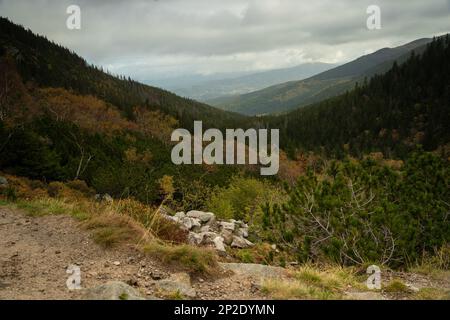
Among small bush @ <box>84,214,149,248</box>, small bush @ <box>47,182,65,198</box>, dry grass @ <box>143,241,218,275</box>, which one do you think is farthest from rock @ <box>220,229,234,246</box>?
small bush @ <box>47,182,65,198</box>

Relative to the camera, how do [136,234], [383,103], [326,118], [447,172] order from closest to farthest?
[136,234]
[447,172]
[383,103]
[326,118]

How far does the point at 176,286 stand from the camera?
471 centimetres

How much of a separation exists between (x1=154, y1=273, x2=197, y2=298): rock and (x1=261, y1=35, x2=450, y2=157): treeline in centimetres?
9252

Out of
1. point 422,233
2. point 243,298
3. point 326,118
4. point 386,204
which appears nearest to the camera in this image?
point 243,298

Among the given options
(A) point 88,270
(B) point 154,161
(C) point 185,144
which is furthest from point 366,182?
(C) point 185,144

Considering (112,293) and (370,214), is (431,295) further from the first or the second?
(370,214)

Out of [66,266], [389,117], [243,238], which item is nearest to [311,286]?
[66,266]

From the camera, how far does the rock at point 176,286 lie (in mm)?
4598

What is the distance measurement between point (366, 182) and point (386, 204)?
4.76ft

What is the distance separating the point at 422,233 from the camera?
909 centimetres

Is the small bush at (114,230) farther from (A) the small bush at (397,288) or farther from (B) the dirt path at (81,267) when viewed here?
(A) the small bush at (397,288)

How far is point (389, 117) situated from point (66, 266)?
4653 inches

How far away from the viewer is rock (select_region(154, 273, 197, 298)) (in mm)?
4598
